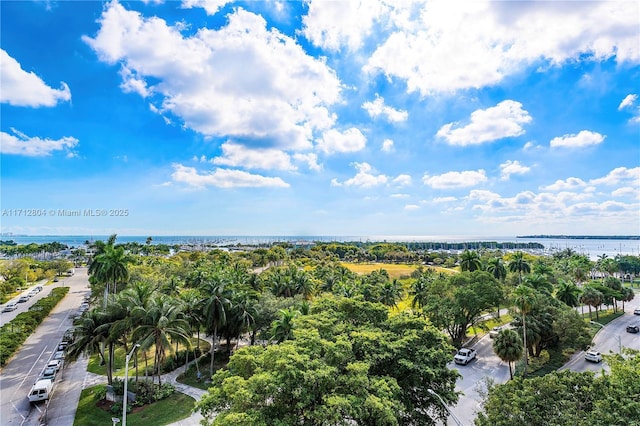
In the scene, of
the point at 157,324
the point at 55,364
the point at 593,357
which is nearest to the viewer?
the point at 157,324

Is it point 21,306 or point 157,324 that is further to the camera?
point 21,306

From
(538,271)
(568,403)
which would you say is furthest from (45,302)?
(538,271)

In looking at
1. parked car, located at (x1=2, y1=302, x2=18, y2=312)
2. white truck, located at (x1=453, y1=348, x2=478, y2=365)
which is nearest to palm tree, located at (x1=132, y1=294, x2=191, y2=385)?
white truck, located at (x1=453, y1=348, x2=478, y2=365)

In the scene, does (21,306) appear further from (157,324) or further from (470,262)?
(470,262)

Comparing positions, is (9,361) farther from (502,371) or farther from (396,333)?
(502,371)

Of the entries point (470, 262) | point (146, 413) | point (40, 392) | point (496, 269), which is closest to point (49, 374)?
point (40, 392)

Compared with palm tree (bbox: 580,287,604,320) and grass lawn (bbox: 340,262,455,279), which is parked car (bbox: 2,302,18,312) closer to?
grass lawn (bbox: 340,262,455,279)
